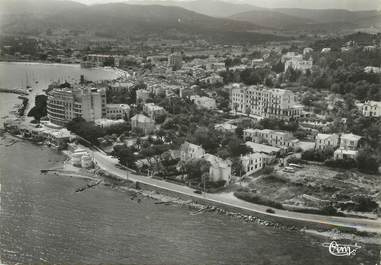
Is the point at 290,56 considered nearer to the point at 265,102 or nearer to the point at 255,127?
the point at 265,102

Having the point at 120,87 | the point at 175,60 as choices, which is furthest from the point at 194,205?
the point at 175,60

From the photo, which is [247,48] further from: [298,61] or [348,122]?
[348,122]

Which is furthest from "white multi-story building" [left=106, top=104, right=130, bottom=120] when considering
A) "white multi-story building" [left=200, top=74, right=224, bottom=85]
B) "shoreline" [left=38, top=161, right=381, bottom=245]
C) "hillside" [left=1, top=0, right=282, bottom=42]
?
"white multi-story building" [left=200, top=74, right=224, bottom=85]

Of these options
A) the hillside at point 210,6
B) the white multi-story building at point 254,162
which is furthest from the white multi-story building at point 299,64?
the white multi-story building at point 254,162

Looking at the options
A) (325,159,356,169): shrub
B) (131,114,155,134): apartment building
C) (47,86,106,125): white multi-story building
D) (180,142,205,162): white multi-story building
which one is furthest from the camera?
(47,86,106,125): white multi-story building

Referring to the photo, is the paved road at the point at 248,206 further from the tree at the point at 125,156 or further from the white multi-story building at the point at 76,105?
the white multi-story building at the point at 76,105

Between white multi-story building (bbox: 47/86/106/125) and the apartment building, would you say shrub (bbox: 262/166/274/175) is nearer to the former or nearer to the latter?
the apartment building
